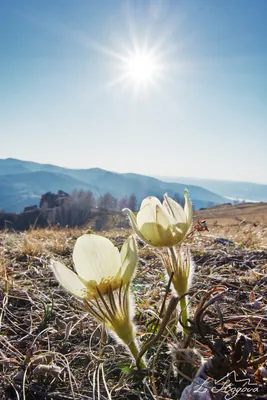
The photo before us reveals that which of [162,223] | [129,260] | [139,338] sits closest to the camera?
[129,260]

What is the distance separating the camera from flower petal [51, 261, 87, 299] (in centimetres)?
121

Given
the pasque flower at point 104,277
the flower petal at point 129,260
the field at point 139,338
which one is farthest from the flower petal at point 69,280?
the field at point 139,338

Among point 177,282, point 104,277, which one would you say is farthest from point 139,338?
point 104,277

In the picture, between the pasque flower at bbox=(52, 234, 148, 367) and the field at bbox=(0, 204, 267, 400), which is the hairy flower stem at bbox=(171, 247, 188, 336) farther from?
the pasque flower at bbox=(52, 234, 148, 367)

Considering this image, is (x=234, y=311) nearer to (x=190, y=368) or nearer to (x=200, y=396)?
(x=190, y=368)

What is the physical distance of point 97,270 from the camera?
1.21 meters

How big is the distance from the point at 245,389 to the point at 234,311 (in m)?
0.97

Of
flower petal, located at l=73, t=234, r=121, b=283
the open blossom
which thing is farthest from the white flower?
the open blossom

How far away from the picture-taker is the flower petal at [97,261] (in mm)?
1212

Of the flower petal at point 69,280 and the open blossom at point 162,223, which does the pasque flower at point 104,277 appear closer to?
the flower petal at point 69,280

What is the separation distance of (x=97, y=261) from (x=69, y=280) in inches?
4.8

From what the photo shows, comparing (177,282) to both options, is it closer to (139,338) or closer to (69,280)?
(139,338)

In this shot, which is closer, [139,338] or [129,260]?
[129,260]

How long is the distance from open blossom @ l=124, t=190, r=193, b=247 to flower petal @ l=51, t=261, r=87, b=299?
1.09 feet
